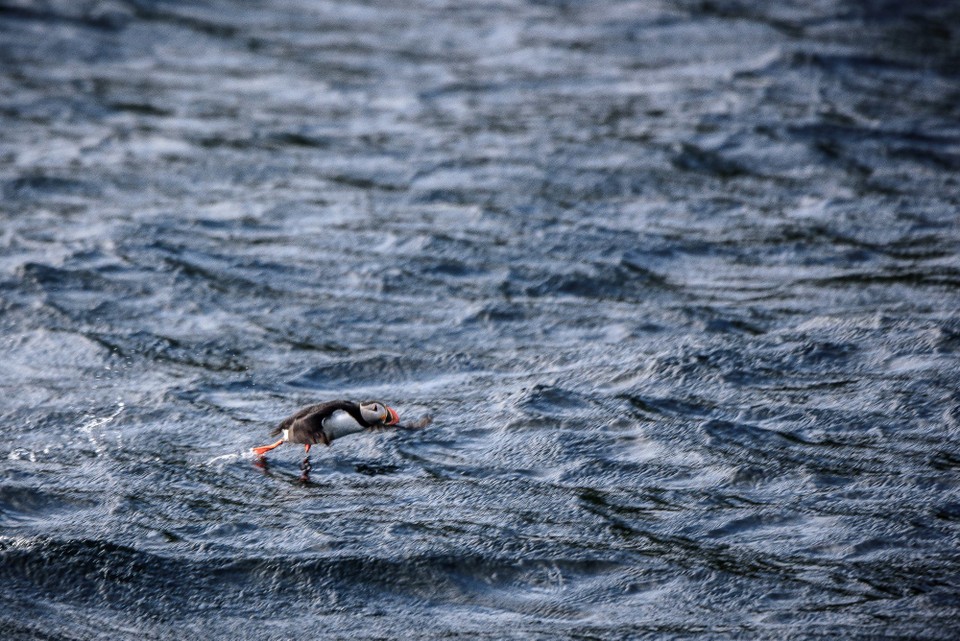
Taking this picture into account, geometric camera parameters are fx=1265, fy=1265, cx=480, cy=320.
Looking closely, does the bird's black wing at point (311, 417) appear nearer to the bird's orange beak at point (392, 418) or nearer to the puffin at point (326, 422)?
the puffin at point (326, 422)

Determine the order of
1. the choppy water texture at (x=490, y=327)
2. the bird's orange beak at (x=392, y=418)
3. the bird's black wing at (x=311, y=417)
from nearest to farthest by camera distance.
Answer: the choppy water texture at (x=490, y=327) < the bird's black wing at (x=311, y=417) < the bird's orange beak at (x=392, y=418)

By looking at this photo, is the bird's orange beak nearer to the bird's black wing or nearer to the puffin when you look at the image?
the puffin

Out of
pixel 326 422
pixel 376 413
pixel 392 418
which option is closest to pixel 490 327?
pixel 392 418

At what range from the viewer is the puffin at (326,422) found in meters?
7.18

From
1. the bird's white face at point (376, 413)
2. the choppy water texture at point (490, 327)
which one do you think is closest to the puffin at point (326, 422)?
the bird's white face at point (376, 413)

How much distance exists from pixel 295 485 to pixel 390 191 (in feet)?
A: 18.6

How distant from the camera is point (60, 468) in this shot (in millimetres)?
7305

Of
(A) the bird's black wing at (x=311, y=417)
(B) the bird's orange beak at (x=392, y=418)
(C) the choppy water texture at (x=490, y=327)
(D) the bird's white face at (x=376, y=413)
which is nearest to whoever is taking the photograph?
(C) the choppy water texture at (x=490, y=327)

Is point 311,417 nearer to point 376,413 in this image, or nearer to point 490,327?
point 376,413

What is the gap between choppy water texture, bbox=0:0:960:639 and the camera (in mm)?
6309

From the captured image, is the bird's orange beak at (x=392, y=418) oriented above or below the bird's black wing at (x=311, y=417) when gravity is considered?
below

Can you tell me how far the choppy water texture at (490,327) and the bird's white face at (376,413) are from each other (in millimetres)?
182

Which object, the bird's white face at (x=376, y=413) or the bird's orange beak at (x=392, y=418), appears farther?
the bird's orange beak at (x=392, y=418)

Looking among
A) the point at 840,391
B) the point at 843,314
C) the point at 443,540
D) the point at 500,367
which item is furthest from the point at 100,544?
the point at 843,314
